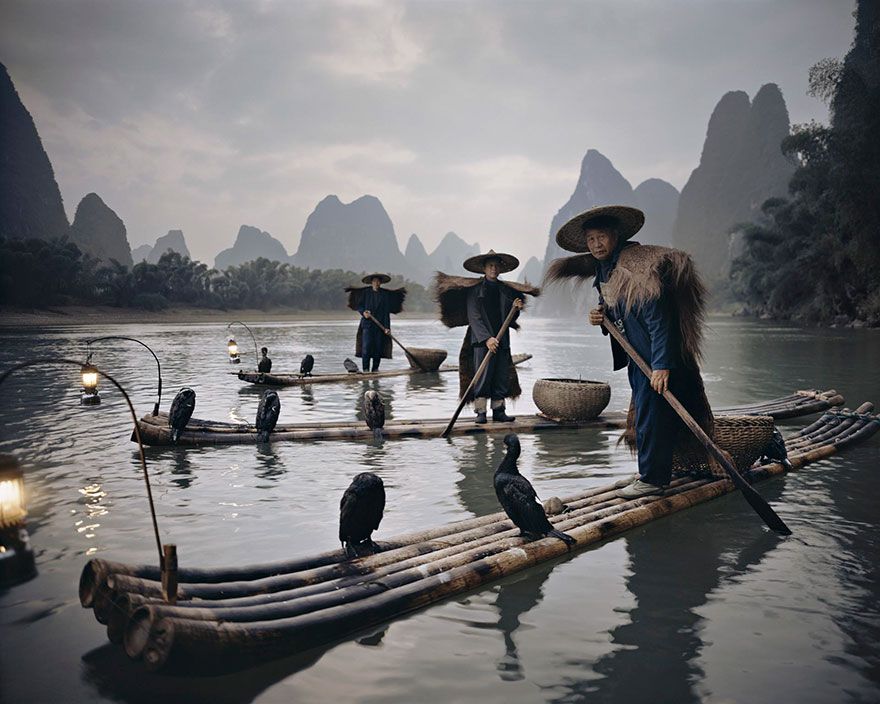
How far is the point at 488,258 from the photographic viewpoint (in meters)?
7.55

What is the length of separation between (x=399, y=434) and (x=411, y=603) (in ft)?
13.5

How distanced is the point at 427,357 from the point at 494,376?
6.83 meters

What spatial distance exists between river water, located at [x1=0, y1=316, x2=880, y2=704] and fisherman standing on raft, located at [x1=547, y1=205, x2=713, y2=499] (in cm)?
51

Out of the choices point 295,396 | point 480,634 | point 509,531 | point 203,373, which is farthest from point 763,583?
point 203,373

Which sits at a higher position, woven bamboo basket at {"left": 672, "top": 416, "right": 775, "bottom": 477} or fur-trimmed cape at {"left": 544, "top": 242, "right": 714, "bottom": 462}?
fur-trimmed cape at {"left": 544, "top": 242, "right": 714, "bottom": 462}

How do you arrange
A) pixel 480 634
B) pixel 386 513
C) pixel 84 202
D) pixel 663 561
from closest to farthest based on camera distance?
pixel 480 634 → pixel 663 561 → pixel 386 513 → pixel 84 202

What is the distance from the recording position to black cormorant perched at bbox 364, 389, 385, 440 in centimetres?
670

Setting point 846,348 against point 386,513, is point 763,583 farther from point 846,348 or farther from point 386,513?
point 846,348

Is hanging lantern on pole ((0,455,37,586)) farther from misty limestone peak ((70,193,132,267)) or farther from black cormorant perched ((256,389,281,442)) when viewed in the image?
misty limestone peak ((70,193,132,267))

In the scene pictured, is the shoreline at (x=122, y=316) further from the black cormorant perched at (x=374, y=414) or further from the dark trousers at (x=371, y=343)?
the black cormorant perched at (x=374, y=414)

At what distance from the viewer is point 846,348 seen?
1952 cm

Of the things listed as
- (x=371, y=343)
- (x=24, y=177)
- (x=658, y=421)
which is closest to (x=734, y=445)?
(x=658, y=421)

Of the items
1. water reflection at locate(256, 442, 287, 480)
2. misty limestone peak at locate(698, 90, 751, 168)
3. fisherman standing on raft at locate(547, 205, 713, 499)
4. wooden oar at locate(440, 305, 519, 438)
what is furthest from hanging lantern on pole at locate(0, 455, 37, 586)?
misty limestone peak at locate(698, 90, 751, 168)

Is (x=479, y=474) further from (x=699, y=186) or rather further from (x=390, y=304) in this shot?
(x=699, y=186)
